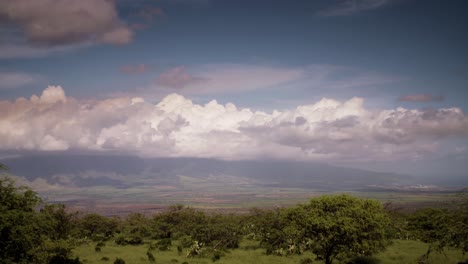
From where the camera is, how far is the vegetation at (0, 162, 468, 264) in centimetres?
3234

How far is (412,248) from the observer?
57.7 meters

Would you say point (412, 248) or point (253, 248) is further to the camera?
point (253, 248)

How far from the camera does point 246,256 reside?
2183 inches

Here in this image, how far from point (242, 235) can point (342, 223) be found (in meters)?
40.2

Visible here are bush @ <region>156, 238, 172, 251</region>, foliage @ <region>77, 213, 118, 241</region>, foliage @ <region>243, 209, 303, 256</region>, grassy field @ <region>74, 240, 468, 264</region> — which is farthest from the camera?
foliage @ <region>77, 213, 118, 241</region>

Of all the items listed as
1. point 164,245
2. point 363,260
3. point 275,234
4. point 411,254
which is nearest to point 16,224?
point 164,245

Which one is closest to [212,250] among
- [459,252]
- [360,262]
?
[360,262]

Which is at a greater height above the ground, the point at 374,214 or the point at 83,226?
the point at 374,214

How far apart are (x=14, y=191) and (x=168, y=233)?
1920 inches

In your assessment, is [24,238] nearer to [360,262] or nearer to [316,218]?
[316,218]

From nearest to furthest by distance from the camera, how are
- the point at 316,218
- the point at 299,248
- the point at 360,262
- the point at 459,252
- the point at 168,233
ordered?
the point at 316,218 → the point at 360,262 → the point at 459,252 → the point at 299,248 → the point at 168,233

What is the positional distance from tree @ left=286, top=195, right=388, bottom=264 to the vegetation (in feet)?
0.34

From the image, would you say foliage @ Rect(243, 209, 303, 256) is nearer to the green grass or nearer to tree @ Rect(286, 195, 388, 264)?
tree @ Rect(286, 195, 388, 264)

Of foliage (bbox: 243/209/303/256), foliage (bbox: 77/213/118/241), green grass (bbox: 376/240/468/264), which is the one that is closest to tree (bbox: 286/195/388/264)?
foliage (bbox: 243/209/303/256)
